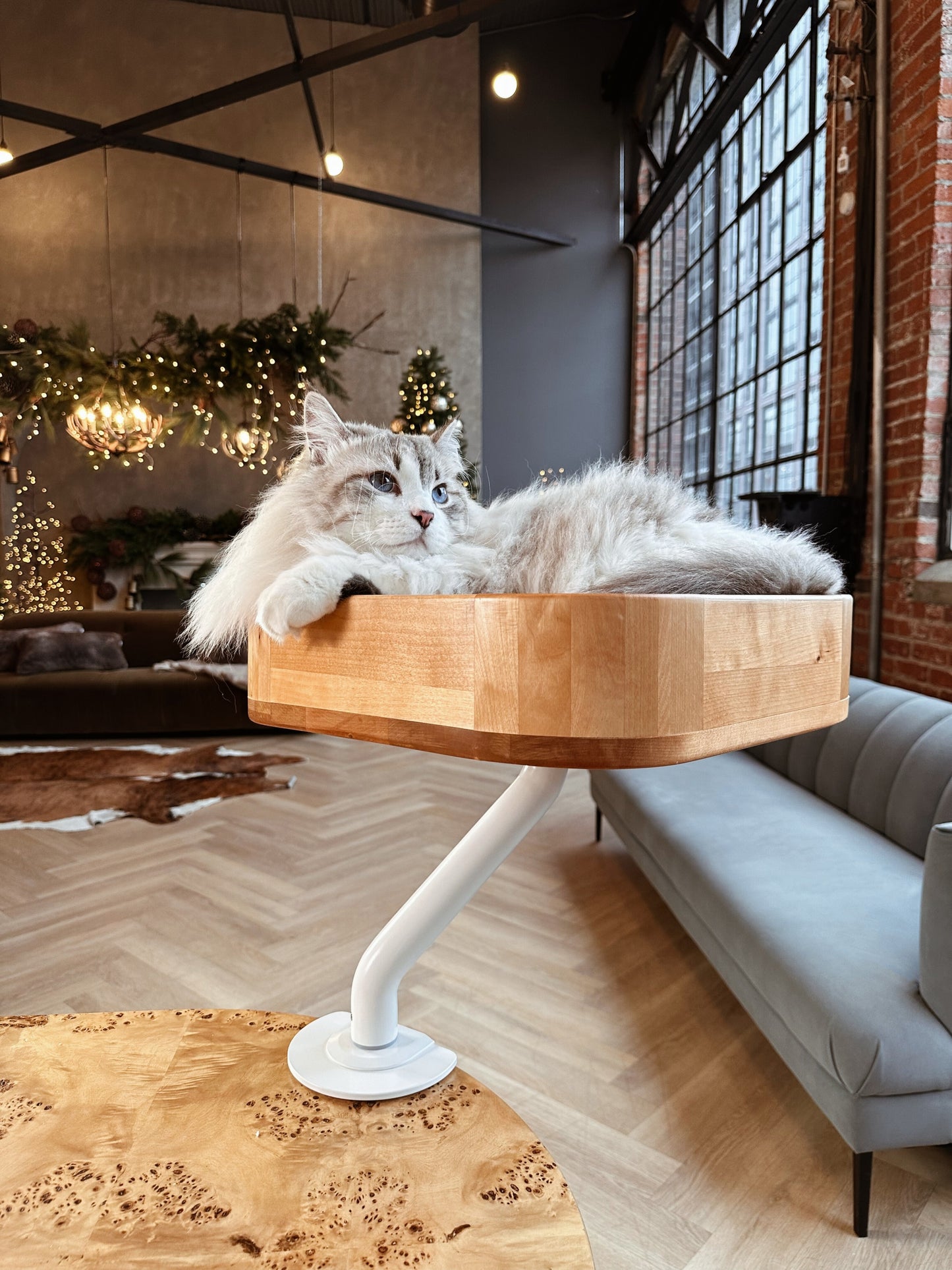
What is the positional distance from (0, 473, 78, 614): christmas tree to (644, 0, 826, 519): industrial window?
573cm

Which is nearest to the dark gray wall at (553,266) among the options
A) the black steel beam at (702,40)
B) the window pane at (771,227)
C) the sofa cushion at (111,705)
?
the black steel beam at (702,40)

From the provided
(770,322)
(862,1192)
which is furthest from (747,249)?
(862,1192)

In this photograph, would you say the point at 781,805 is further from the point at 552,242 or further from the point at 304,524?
the point at 552,242

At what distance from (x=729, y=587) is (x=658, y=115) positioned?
299 inches

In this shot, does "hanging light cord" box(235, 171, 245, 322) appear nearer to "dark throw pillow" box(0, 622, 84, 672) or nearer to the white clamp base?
"dark throw pillow" box(0, 622, 84, 672)

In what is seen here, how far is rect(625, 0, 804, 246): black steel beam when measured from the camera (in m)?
4.20

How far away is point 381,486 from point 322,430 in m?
0.10

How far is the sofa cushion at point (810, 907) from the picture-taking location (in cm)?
118

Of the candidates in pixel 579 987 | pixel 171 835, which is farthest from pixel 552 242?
pixel 579 987

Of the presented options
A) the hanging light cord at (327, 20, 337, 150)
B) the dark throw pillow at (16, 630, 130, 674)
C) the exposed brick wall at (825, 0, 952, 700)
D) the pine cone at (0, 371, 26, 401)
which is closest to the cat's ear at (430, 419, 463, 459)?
the exposed brick wall at (825, 0, 952, 700)

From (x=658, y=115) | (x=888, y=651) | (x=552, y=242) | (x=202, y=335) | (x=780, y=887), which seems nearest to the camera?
(x=780, y=887)

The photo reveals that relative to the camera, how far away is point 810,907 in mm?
1509

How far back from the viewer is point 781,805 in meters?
2.14

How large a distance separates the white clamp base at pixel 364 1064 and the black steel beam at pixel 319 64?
580 centimetres
